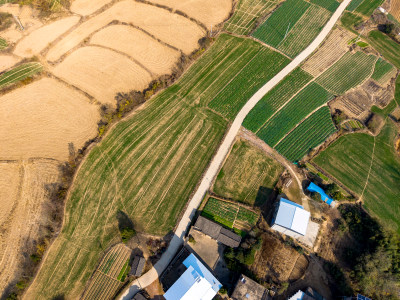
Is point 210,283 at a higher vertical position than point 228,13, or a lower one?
lower

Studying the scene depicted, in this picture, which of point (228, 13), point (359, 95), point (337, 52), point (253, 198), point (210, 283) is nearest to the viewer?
point (210, 283)

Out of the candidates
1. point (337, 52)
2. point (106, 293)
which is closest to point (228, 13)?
point (337, 52)

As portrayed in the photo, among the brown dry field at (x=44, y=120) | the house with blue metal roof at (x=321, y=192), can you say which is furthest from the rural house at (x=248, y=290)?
the brown dry field at (x=44, y=120)

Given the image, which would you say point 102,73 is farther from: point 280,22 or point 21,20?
point 280,22

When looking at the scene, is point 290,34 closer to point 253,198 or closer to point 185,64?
point 185,64

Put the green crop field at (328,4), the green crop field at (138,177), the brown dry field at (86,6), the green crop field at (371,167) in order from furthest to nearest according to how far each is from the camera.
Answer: the green crop field at (328,4), the brown dry field at (86,6), the green crop field at (371,167), the green crop field at (138,177)

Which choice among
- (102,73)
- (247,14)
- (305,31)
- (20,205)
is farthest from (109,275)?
(305,31)

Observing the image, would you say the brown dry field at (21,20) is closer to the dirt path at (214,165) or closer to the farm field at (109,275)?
the dirt path at (214,165)
